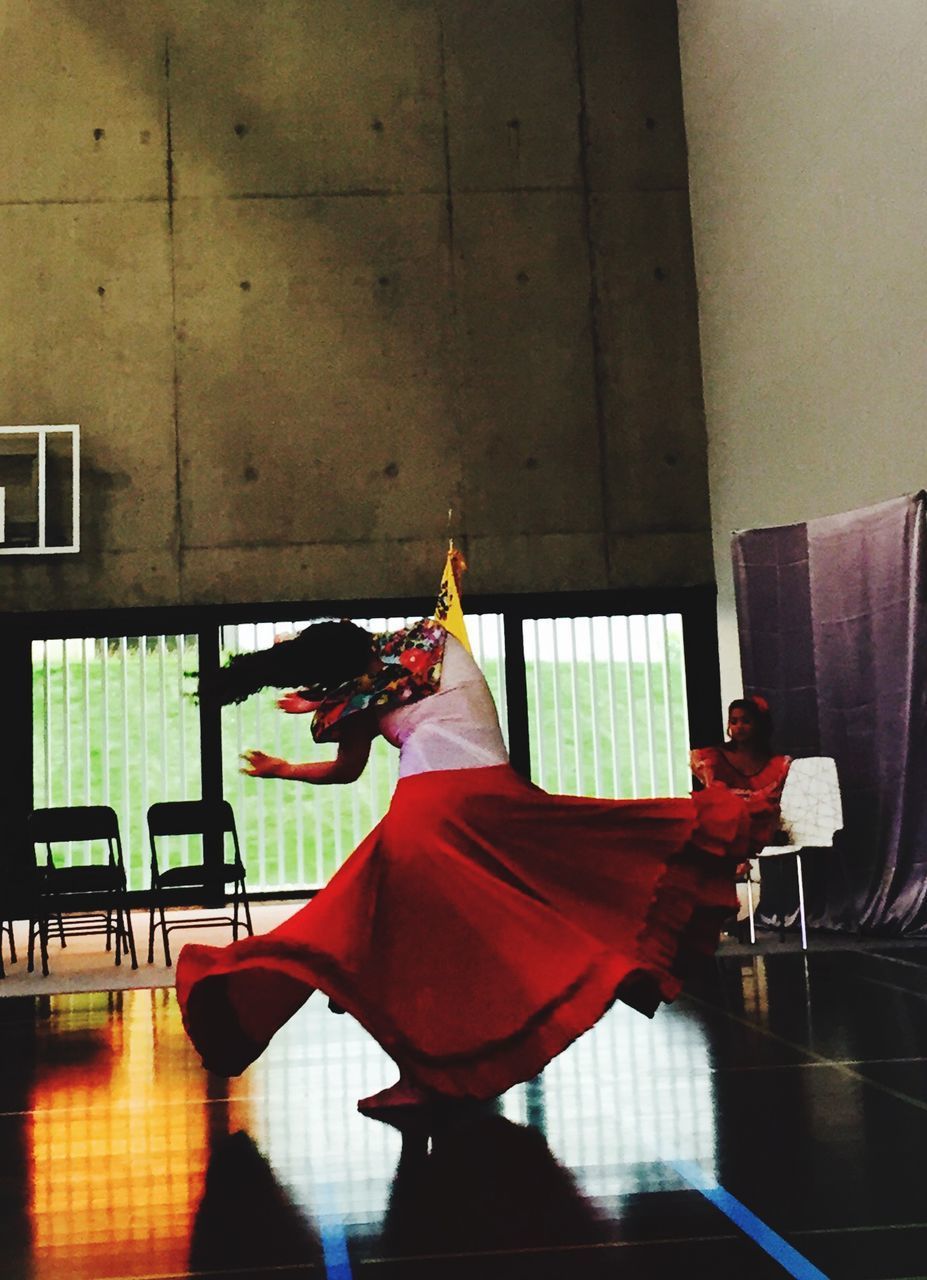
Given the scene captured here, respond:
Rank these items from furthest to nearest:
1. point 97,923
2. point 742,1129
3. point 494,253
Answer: point 494,253
point 97,923
point 742,1129

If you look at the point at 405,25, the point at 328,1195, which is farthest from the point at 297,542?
the point at 328,1195

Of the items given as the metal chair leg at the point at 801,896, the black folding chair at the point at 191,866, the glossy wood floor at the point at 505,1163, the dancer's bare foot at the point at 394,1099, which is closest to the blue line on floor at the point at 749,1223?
the glossy wood floor at the point at 505,1163

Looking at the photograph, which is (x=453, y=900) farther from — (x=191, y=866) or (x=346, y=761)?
(x=191, y=866)

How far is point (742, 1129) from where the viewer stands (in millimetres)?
2863

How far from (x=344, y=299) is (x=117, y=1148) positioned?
6.66 metres

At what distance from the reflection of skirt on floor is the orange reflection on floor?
0.87 ft

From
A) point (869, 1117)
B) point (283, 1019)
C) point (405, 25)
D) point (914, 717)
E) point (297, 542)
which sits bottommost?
point (869, 1117)

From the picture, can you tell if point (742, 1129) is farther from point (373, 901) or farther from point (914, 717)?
point (914, 717)

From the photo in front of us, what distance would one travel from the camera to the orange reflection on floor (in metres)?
2.25

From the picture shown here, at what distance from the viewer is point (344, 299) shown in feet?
28.9

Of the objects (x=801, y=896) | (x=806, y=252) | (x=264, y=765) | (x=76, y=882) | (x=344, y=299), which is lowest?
(x=801, y=896)

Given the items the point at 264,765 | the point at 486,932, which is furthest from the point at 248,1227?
the point at 264,765

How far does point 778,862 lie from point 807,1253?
5.07 meters

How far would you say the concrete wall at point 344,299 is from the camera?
339 inches
